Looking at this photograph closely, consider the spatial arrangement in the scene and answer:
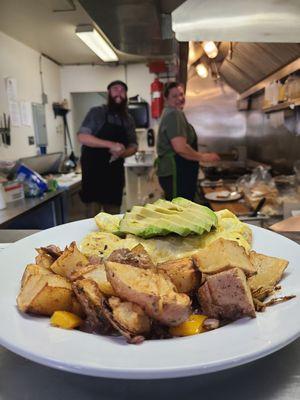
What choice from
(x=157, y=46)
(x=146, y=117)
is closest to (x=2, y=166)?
(x=157, y=46)

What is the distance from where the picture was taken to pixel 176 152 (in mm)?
2865

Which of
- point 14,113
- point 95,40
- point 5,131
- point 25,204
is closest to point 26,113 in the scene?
point 14,113

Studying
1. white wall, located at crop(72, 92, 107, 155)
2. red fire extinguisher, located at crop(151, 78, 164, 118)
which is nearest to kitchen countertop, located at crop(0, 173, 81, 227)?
red fire extinguisher, located at crop(151, 78, 164, 118)

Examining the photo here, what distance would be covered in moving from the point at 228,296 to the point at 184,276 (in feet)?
0.25

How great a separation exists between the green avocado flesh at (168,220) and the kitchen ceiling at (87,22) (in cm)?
65

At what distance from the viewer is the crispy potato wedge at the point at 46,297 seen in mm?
477

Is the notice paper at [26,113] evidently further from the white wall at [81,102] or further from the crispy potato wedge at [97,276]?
the crispy potato wedge at [97,276]

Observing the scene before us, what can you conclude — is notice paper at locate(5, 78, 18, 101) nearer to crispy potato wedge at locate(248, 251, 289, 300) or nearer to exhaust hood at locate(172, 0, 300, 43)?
exhaust hood at locate(172, 0, 300, 43)

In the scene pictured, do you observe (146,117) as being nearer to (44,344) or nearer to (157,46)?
(157,46)

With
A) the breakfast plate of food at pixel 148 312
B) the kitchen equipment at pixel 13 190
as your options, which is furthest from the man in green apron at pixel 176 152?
the breakfast plate of food at pixel 148 312

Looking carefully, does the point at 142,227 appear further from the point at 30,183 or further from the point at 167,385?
the point at 30,183

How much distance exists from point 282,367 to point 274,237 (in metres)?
0.35

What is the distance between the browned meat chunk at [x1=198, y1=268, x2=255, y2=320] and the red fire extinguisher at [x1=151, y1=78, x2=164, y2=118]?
441cm

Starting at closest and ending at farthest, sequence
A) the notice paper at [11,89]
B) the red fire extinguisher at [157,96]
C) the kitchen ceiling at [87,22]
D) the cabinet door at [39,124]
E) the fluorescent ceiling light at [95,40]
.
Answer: the kitchen ceiling at [87,22]
the fluorescent ceiling light at [95,40]
the notice paper at [11,89]
the cabinet door at [39,124]
the red fire extinguisher at [157,96]
